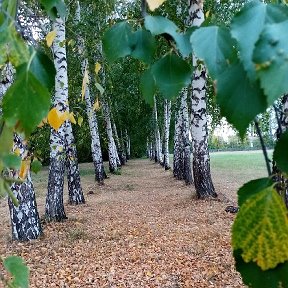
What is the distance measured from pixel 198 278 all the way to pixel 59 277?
158 centimetres

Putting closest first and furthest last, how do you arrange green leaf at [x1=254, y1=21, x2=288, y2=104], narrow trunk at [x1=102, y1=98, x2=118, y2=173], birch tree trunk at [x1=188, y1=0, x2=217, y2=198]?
green leaf at [x1=254, y1=21, x2=288, y2=104], birch tree trunk at [x1=188, y1=0, x2=217, y2=198], narrow trunk at [x1=102, y1=98, x2=118, y2=173]

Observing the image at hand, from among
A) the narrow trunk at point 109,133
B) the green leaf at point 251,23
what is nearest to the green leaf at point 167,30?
the green leaf at point 251,23

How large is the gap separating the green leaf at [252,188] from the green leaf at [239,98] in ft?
0.25

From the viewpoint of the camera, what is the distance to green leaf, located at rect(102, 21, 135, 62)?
0.66 meters

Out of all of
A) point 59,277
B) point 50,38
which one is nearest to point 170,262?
point 59,277

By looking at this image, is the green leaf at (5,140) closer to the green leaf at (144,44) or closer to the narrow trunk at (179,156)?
the green leaf at (144,44)

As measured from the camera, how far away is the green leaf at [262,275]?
1.49 ft

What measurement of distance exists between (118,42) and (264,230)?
1.38ft

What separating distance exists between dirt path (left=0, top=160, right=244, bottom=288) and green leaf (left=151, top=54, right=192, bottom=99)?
3.61 metres

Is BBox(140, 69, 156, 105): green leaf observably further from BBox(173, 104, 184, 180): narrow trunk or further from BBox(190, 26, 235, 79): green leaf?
BBox(173, 104, 184, 180): narrow trunk

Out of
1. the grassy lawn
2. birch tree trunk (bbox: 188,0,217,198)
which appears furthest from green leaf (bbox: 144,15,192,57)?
birch tree trunk (bbox: 188,0,217,198)

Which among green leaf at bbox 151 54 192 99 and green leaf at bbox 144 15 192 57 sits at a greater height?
green leaf at bbox 144 15 192 57

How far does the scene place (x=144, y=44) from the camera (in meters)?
0.67

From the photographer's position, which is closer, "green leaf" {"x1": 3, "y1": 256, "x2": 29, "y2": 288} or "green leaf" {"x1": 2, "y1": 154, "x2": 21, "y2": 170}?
"green leaf" {"x1": 2, "y1": 154, "x2": 21, "y2": 170}
